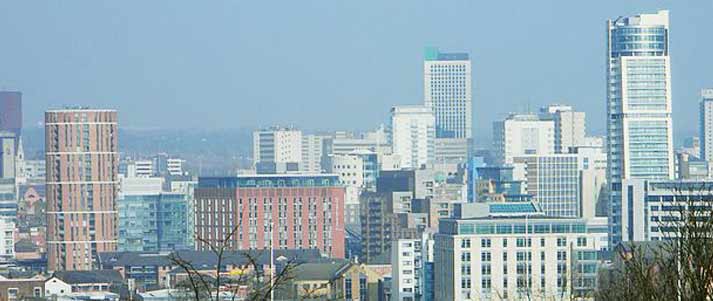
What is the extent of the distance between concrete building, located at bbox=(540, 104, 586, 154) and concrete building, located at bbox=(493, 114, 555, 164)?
21 centimetres

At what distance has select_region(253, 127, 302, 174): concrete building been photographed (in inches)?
2455

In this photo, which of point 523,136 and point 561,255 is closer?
point 561,255

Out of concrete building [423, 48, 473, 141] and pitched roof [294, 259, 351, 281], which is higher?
concrete building [423, 48, 473, 141]

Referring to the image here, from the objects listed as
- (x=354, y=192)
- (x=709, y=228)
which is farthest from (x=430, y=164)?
(x=709, y=228)

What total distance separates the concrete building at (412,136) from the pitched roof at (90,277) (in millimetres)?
28357

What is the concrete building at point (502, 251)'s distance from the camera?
1299 inches

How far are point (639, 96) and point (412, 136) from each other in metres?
20.1

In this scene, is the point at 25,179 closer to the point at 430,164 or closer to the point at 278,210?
the point at 278,210

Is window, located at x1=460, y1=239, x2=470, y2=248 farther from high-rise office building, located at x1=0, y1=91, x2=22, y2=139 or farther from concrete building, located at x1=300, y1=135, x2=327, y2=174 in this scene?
concrete building, located at x1=300, y1=135, x2=327, y2=174

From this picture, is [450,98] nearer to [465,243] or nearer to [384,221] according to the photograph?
[384,221]

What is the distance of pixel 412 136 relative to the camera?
249 feet

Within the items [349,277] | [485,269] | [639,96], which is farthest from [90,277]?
[639,96]

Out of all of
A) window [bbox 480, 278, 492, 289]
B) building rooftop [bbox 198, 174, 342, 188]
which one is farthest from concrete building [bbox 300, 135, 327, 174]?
window [bbox 480, 278, 492, 289]

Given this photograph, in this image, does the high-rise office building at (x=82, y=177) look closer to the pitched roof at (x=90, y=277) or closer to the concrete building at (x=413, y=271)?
the pitched roof at (x=90, y=277)
